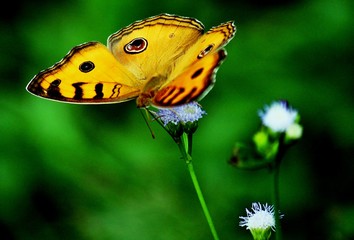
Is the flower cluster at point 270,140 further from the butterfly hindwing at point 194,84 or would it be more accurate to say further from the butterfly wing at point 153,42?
the butterfly wing at point 153,42

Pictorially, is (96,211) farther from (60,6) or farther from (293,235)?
(60,6)

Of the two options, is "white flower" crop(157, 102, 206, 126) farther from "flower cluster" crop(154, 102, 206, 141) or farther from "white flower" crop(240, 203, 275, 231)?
"white flower" crop(240, 203, 275, 231)

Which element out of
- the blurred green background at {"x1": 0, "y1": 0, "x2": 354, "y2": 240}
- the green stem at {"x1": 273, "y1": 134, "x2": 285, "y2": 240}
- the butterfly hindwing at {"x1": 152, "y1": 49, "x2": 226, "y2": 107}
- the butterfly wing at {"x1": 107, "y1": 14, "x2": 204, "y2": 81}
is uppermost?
the blurred green background at {"x1": 0, "y1": 0, "x2": 354, "y2": 240}

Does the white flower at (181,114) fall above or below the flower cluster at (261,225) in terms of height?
above

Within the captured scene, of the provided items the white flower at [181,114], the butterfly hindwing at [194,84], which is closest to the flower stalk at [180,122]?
the white flower at [181,114]

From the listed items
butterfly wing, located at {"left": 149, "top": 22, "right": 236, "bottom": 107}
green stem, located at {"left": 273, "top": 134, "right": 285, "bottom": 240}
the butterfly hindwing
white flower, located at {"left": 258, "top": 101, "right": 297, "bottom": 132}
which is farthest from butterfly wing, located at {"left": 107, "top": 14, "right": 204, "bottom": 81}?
green stem, located at {"left": 273, "top": 134, "right": 285, "bottom": 240}

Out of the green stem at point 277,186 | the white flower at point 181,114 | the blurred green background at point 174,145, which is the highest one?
the blurred green background at point 174,145

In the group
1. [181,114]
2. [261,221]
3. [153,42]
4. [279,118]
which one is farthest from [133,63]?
[279,118]
